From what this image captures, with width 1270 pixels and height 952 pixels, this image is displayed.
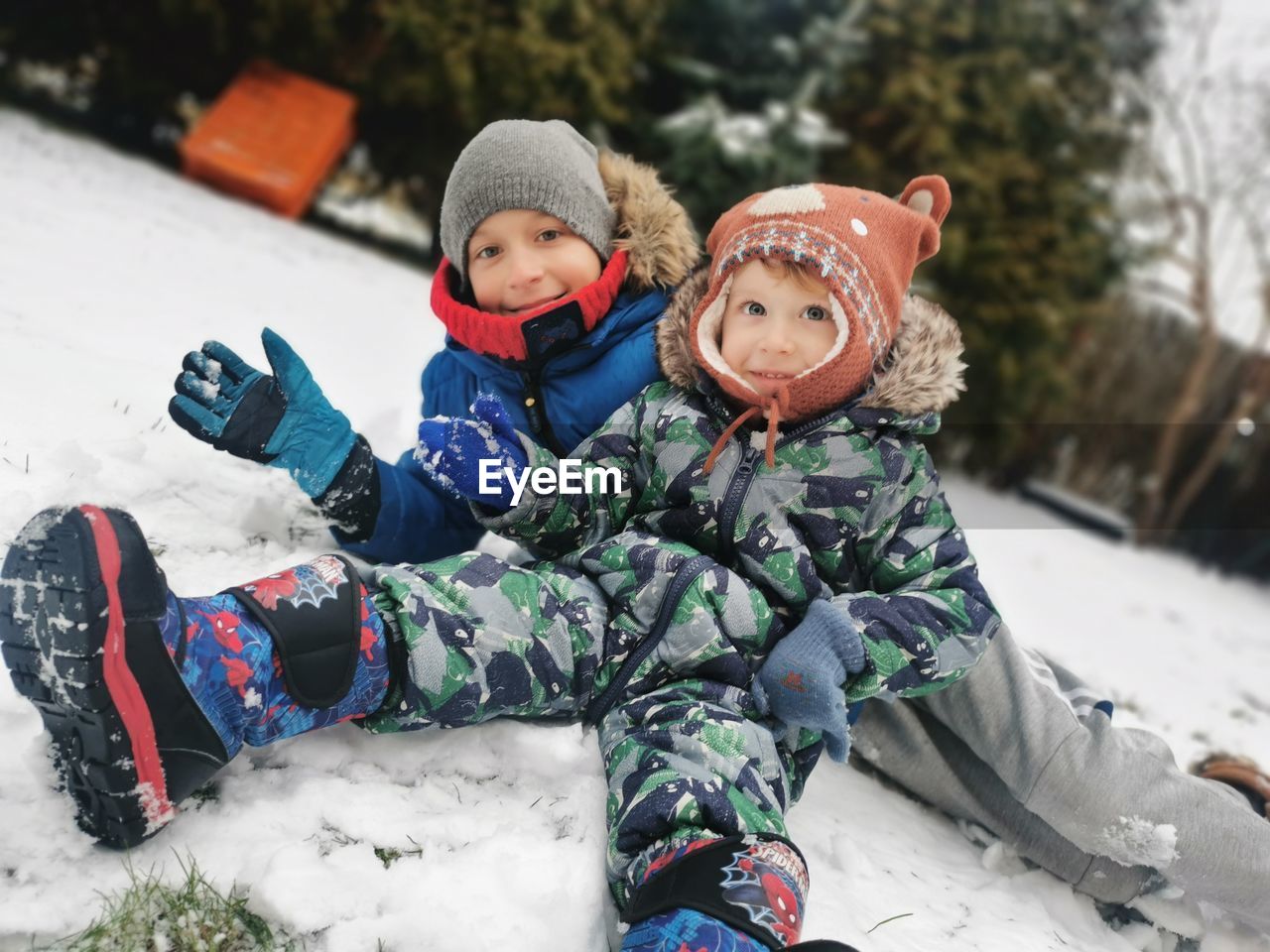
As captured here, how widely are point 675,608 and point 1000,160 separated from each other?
→ 589 cm

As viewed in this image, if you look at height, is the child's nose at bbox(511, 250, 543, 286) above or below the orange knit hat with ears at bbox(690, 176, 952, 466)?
below

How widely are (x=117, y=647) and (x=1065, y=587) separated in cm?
452

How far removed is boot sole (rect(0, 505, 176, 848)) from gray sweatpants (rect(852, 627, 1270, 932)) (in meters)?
1.28

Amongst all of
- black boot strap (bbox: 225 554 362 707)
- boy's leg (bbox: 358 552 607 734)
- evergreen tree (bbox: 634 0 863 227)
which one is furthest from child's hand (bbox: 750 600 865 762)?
evergreen tree (bbox: 634 0 863 227)

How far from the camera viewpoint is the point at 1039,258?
6.29 meters

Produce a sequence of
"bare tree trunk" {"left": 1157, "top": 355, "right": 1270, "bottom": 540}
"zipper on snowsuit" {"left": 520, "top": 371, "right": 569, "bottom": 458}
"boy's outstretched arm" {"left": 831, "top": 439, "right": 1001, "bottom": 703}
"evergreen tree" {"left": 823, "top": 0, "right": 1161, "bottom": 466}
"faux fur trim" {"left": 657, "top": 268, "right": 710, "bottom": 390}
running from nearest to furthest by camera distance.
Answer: "boy's outstretched arm" {"left": 831, "top": 439, "right": 1001, "bottom": 703}, "faux fur trim" {"left": 657, "top": 268, "right": 710, "bottom": 390}, "zipper on snowsuit" {"left": 520, "top": 371, "right": 569, "bottom": 458}, "evergreen tree" {"left": 823, "top": 0, "right": 1161, "bottom": 466}, "bare tree trunk" {"left": 1157, "top": 355, "right": 1270, "bottom": 540}

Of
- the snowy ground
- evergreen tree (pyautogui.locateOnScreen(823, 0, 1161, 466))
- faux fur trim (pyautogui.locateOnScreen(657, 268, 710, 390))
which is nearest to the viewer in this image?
the snowy ground

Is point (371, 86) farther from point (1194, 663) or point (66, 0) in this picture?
point (1194, 663)

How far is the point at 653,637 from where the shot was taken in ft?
4.69

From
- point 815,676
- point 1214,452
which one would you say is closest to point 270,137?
point 815,676

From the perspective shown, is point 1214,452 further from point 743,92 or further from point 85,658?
point 85,658

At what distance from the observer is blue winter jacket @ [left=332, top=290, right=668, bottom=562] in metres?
1.79

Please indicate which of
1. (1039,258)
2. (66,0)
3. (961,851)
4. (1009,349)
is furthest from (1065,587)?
(66,0)

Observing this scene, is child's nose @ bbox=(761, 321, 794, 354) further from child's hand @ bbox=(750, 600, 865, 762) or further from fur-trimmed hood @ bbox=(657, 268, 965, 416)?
child's hand @ bbox=(750, 600, 865, 762)
